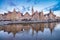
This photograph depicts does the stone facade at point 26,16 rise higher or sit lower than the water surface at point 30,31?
higher

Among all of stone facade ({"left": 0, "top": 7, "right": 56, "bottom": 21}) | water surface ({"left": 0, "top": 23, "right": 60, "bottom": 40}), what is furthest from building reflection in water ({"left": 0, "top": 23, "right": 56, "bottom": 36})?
stone facade ({"left": 0, "top": 7, "right": 56, "bottom": 21})

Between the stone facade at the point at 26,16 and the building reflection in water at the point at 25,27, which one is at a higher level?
the stone facade at the point at 26,16

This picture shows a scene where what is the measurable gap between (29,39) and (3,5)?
0.72 metres

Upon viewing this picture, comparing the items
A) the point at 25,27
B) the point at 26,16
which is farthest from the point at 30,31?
the point at 26,16

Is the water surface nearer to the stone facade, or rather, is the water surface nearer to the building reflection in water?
the building reflection in water

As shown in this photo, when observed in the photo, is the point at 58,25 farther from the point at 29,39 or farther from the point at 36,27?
the point at 29,39

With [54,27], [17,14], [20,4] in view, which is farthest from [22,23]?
[54,27]

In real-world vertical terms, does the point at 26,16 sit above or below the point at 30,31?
above

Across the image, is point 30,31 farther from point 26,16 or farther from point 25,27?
point 26,16

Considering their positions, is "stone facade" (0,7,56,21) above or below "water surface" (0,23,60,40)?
above

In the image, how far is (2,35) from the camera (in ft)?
7.00

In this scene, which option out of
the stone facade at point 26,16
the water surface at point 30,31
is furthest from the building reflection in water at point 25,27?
the stone facade at point 26,16

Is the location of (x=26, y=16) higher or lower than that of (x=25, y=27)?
higher

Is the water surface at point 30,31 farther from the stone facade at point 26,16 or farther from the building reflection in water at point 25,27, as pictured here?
the stone facade at point 26,16
